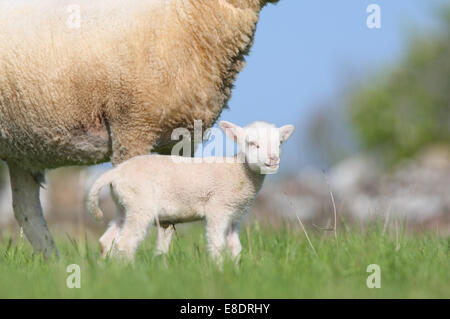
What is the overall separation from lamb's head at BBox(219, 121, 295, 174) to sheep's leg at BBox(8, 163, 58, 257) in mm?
2405

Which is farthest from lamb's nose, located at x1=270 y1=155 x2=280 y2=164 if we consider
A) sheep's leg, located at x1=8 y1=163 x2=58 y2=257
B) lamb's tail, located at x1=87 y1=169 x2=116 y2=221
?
sheep's leg, located at x1=8 y1=163 x2=58 y2=257

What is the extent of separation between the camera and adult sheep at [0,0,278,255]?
5.05 metres

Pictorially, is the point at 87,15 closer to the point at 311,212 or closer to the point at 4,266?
the point at 4,266

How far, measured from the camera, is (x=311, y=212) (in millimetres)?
16922

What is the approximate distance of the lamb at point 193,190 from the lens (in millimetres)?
4332

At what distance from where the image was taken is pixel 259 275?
4152mm

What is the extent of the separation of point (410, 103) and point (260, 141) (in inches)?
1507

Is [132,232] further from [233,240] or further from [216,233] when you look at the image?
[233,240]

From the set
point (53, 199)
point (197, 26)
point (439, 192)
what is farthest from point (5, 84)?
point (53, 199)

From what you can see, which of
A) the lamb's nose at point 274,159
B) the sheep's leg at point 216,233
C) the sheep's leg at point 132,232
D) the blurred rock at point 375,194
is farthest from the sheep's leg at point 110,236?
the blurred rock at point 375,194

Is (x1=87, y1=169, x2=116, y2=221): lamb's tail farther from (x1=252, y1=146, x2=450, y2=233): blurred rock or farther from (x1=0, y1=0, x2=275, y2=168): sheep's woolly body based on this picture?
(x1=252, y1=146, x2=450, y2=233): blurred rock

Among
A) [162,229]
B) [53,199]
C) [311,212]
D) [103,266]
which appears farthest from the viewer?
Answer: [53,199]

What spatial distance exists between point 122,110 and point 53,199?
63.2 feet

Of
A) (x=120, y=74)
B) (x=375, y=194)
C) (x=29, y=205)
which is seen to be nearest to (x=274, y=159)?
(x=120, y=74)
